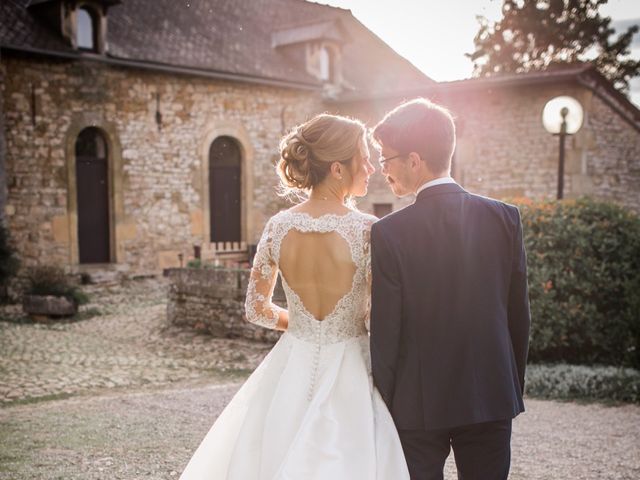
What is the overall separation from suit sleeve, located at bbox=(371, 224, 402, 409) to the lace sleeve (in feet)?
2.00

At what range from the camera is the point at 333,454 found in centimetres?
242

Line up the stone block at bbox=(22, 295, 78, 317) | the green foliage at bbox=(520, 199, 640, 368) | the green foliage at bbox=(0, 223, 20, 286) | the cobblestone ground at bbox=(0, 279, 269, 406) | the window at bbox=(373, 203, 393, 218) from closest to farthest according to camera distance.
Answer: the green foliage at bbox=(520, 199, 640, 368), the cobblestone ground at bbox=(0, 279, 269, 406), the stone block at bbox=(22, 295, 78, 317), the green foliage at bbox=(0, 223, 20, 286), the window at bbox=(373, 203, 393, 218)

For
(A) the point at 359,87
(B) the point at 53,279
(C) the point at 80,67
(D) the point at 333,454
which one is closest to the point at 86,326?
(B) the point at 53,279

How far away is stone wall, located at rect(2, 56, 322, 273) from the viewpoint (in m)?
13.9

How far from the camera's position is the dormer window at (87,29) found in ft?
47.9

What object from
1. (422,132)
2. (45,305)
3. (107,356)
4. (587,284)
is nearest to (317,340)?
(422,132)

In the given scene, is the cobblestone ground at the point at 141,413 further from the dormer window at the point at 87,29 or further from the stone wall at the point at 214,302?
the dormer window at the point at 87,29

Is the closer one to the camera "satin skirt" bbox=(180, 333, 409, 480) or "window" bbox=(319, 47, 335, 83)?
"satin skirt" bbox=(180, 333, 409, 480)

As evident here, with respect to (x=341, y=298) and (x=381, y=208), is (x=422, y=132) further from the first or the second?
(x=381, y=208)

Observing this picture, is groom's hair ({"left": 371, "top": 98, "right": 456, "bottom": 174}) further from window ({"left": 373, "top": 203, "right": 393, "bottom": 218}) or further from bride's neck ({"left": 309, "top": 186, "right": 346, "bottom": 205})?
window ({"left": 373, "top": 203, "right": 393, "bottom": 218})

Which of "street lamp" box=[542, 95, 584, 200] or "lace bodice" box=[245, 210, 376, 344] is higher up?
"street lamp" box=[542, 95, 584, 200]

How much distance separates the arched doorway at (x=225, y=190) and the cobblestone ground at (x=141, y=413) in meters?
6.67

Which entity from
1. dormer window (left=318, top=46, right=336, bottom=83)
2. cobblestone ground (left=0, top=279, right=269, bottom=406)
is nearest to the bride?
cobblestone ground (left=0, top=279, right=269, bottom=406)

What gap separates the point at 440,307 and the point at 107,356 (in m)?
7.26
